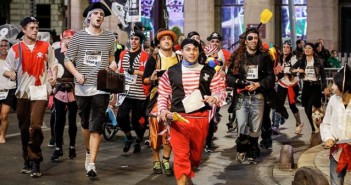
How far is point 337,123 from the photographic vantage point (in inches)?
317

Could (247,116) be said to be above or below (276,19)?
below

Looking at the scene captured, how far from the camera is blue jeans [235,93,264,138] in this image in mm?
12602

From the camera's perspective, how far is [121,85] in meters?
11.4

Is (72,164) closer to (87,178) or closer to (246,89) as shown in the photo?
(87,178)

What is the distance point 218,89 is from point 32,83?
291 cm

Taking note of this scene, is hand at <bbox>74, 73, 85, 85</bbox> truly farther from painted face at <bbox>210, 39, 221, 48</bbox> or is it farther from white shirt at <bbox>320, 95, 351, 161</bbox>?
painted face at <bbox>210, 39, 221, 48</bbox>

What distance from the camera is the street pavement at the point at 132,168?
1108 cm

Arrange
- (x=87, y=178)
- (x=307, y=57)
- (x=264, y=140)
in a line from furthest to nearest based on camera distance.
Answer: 1. (x=307, y=57)
2. (x=264, y=140)
3. (x=87, y=178)

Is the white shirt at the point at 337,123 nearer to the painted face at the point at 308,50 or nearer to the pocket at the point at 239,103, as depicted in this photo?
the pocket at the point at 239,103

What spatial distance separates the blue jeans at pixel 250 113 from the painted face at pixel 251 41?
676mm

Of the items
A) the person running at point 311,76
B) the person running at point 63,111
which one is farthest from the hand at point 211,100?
the person running at point 311,76

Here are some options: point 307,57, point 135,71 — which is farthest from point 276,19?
point 135,71

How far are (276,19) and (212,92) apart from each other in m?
27.6

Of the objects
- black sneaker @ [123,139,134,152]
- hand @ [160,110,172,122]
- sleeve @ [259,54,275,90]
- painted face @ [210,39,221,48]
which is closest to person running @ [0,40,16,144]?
black sneaker @ [123,139,134,152]
